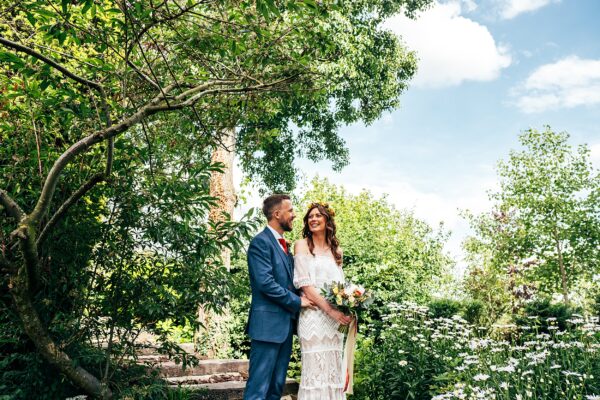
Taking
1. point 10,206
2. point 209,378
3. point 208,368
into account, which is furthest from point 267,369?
point 208,368

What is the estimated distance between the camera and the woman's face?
442cm

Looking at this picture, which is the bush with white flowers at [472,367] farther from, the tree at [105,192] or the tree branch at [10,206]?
the tree branch at [10,206]

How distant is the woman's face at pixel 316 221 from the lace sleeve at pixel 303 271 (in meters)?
0.26

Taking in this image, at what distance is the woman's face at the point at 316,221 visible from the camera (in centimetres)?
442

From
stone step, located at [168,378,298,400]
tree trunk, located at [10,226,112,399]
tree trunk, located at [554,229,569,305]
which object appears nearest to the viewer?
tree trunk, located at [10,226,112,399]

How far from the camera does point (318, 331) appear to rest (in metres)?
4.22

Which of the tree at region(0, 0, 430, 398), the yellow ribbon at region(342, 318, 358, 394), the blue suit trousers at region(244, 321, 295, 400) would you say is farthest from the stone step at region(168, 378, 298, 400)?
the yellow ribbon at region(342, 318, 358, 394)

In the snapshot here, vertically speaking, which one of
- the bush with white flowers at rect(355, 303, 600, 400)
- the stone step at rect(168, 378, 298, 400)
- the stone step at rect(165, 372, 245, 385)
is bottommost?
the stone step at rect(168, 378, 298, 400)

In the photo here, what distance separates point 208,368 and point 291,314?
347 centimetres

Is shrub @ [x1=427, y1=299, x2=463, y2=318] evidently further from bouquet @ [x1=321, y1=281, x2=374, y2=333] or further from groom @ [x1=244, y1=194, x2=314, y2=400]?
groom @ [x1=244, y1=194, x2=314, y2=400]

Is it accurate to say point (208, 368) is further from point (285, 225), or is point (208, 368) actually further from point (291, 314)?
point (285, 225)

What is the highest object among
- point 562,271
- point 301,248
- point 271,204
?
point 562,271

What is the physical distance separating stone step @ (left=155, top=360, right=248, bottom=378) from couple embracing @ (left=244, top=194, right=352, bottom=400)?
305 cm

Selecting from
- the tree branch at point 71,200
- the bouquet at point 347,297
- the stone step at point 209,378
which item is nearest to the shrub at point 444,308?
the stone step at point 209,378
